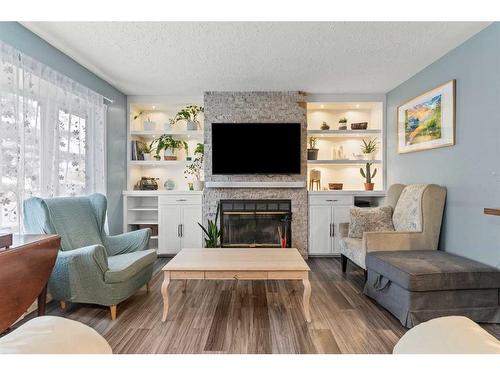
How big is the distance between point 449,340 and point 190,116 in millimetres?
4307

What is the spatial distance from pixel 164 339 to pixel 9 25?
9.04ft

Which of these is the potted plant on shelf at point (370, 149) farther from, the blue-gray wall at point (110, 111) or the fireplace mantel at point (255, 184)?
the blue-gray wall at point (110, 111)

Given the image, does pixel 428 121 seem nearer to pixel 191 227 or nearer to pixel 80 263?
pixel 191 227

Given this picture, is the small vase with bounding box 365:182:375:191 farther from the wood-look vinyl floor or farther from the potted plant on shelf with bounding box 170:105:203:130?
the potted plant on shelf with bounding box 170:105:203:130

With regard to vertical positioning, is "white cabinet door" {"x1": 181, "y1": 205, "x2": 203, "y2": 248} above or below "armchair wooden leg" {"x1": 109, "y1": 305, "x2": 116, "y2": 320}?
above

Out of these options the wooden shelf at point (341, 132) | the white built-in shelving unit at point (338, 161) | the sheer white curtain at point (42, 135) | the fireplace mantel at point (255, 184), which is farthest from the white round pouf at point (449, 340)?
the wooden shelf at point (341, 132)

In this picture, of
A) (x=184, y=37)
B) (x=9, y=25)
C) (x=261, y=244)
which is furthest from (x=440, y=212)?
(x=9, y=25)

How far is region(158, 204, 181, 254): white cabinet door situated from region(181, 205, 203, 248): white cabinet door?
0.07 m

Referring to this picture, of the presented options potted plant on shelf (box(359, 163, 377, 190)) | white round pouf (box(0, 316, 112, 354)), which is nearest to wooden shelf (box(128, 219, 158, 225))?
potted plant on shelf (box(359, 163, 377, 190))

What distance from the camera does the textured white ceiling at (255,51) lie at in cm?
243

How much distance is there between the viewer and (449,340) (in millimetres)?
873

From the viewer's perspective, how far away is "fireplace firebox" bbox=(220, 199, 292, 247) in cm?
420

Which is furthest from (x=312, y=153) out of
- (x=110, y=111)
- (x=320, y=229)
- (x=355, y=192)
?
(x=110, y=111)
